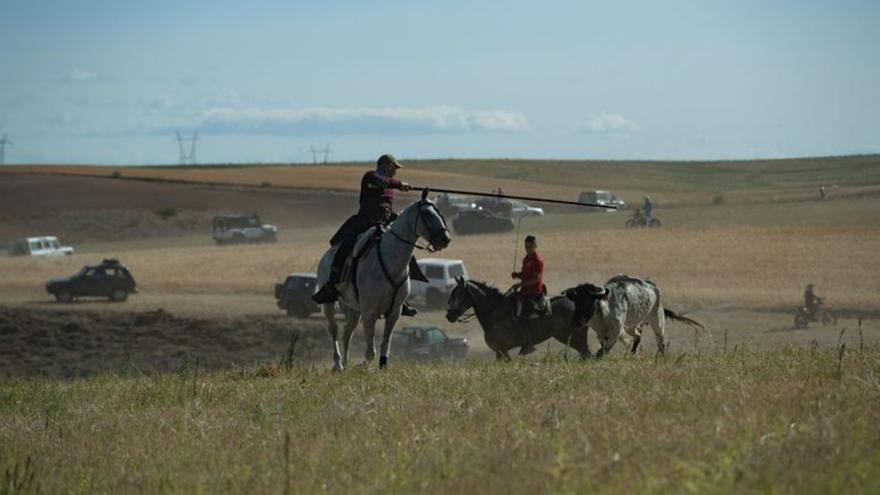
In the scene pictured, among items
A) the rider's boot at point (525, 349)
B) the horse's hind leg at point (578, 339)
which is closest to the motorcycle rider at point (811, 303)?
the rider's boot at point (525, 349)

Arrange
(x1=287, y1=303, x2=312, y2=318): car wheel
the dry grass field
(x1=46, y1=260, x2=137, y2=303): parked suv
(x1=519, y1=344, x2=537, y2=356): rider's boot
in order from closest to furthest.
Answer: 1. the dry grass field
2. (x1=519, y1=344, x2=537, y2=356): rider's boot
3. (x1=287, y1=303, x2=312, y2=318): car wheel
4. (x1=46, y1=260, x2=137, y2=303): parked suv

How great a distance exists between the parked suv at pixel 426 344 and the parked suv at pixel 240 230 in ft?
150

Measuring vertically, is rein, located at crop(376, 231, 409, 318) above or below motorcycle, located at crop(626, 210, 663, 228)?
above

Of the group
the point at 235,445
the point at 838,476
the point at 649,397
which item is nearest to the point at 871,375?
the point at 649,397

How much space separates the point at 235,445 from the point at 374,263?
27.3 feet

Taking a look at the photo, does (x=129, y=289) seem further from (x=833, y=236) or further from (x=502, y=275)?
(x=833, y=236)

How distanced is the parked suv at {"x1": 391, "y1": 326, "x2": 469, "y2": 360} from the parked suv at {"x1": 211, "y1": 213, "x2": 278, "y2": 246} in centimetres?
4560

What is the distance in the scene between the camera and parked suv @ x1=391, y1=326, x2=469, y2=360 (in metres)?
39.9

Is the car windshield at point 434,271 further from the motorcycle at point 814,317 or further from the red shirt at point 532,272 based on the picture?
the red shirt at point 532,272

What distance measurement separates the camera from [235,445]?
13.6m

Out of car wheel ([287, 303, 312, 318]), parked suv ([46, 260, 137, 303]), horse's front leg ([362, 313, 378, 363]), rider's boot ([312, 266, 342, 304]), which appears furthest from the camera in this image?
parked suv ([46, 260, 137, 303])

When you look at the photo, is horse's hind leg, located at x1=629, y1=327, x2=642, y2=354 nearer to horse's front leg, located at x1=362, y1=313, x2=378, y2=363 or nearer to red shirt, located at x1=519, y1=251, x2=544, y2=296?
red shirt, located at x1=519, y1=251, x2=544, y2=296

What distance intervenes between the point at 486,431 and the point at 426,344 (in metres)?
27.5

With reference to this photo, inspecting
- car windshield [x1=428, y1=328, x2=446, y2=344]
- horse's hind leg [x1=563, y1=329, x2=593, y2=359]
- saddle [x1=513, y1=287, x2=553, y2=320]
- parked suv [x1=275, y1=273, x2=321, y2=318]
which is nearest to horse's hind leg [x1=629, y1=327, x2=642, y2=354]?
horse's hind leg [x1=563, y1=329, x2=593, y2=359]
